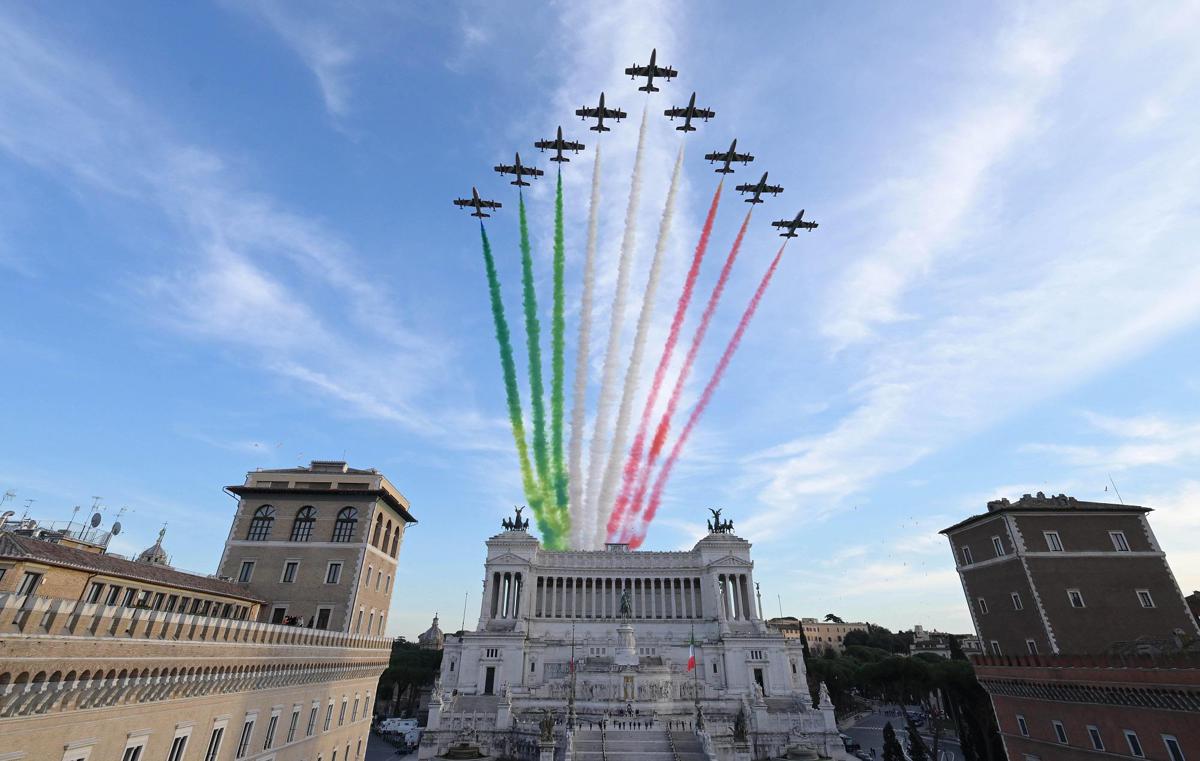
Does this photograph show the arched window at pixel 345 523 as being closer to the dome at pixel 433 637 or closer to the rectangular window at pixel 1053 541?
the rectangular window at pixel 1053 541

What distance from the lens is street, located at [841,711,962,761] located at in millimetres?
72562

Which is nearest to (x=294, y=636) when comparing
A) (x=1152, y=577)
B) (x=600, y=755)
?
(x=600, y=755)

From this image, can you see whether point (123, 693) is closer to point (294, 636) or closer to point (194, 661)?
point (194, 661)

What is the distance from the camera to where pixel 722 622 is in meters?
77.6

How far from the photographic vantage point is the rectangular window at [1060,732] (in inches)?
1578

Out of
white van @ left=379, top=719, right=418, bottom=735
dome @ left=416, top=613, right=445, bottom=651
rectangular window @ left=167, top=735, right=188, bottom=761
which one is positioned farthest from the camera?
dome @ left=416, top=613, right=445, bottom=651

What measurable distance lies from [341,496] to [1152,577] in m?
76.7

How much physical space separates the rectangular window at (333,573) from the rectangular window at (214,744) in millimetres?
16311

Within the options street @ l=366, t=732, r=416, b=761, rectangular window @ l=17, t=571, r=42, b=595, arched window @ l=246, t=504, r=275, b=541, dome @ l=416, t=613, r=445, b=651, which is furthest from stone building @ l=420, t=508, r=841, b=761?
dome @ l=416, t=613, r=445, b=651

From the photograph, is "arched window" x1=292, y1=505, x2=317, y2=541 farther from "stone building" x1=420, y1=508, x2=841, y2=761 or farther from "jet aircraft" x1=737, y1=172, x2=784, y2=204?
"jet aircraft" x1=737, y1=172, x2=784, y2=204

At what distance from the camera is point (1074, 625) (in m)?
53.4

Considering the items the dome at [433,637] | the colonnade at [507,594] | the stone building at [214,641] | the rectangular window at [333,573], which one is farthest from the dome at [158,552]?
the dome at [433,637]

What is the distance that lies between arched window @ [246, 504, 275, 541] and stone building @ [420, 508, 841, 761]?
20415 millimetres

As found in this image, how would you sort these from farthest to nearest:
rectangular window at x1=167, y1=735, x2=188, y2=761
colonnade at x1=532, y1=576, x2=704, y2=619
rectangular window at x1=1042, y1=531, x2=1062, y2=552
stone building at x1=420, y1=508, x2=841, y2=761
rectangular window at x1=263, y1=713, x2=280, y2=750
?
1. colonnade at x1=532, y1=576, x2=704, y2=619
2. rectangular window at x1=1042, y1=531, x2=1062, y2=552
3. stone building at x1=420, y1=508, x2=841, y2=761
4. rectangular window at x1=263, y1=713, x2=280, y2=750
5. rectangular window at x1=167, y1=735, x2=188, y2=761
